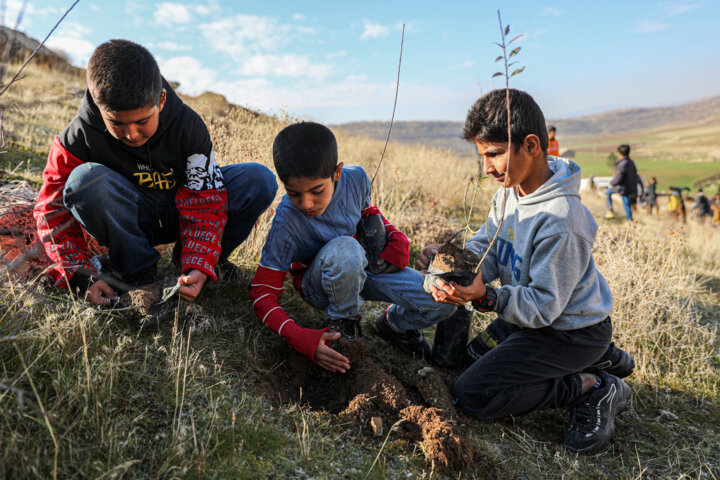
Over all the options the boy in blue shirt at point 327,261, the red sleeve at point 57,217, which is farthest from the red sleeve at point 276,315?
the red sleeve at point 57,217

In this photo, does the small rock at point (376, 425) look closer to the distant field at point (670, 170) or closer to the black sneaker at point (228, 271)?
the black sneaker at point (228, 271)

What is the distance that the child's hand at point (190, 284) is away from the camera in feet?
7.00

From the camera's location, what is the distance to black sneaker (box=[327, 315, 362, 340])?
8.34ft

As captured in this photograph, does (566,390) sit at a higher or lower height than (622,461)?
higher

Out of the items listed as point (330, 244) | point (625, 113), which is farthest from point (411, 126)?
point (625, 113)

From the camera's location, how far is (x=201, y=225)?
2.37 meters

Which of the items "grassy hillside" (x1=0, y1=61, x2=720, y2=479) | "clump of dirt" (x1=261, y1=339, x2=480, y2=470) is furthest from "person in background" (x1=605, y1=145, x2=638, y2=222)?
"clump of dirt" (x1=261, y1=339, x2=480, y2=470)

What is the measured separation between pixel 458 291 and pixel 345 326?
865 millimetres

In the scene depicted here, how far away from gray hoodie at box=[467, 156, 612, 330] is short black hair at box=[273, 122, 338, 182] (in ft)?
3.40

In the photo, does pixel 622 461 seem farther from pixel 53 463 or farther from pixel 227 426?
pixel 53 463

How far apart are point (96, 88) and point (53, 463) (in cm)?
144

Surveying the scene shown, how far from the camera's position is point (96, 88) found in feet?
6.14

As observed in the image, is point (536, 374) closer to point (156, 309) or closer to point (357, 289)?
point (357, 289)

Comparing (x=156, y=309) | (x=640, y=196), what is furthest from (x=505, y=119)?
(x=640, y=196)
